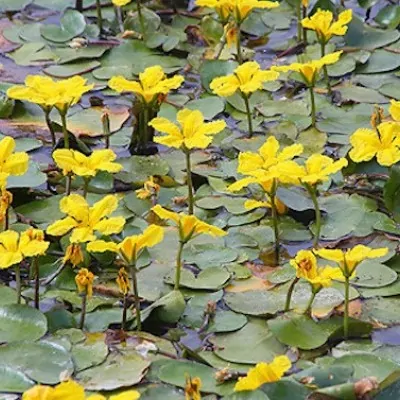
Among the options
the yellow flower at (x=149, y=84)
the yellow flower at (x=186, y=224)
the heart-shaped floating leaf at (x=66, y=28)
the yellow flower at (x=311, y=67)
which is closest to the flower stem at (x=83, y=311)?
the yellow flower at (x=186, y=224)

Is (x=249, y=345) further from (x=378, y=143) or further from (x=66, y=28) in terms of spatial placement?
(x=66, y=28)

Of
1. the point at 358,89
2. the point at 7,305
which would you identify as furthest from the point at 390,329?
the point at 358,89

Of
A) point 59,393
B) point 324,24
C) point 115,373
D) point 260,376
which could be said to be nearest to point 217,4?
point 324,24

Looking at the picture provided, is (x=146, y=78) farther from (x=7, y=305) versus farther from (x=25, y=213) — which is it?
(x=7, y=305)

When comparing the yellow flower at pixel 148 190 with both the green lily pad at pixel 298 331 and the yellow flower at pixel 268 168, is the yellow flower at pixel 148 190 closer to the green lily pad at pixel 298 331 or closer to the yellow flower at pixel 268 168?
the yellow flower at pixel 268 168

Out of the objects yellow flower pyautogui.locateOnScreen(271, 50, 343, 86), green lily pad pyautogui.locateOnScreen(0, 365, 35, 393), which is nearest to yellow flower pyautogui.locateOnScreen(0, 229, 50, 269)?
green lily pad pyautogui.locateOnScreen(0, 365, 35, 393)

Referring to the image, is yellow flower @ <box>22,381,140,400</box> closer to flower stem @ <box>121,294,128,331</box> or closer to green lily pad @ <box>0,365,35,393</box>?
green lily pad @ <box>0,365,35,393</box>
